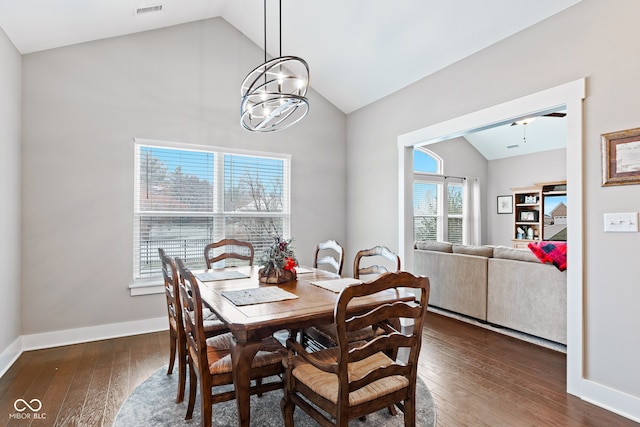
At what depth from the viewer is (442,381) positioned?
2.75 meters

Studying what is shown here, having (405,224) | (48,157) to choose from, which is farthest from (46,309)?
(405,224)

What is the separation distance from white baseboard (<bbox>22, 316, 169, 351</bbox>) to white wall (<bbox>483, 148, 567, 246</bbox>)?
6.99 metres

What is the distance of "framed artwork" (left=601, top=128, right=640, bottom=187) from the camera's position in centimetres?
230

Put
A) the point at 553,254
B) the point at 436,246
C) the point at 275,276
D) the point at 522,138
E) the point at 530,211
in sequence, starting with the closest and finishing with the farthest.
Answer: the point at 275,276 → the point at 553,254 → the point at 436,246 → the point at 522,138 → the point at 530,211

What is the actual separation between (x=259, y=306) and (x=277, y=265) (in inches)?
27.0

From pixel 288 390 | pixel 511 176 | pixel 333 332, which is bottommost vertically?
pixel 288 390

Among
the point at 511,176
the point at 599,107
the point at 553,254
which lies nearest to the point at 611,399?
the point at 553,254

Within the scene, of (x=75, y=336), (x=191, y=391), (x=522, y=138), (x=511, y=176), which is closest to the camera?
(x=191, y=391)

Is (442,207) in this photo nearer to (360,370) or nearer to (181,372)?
(360,370)

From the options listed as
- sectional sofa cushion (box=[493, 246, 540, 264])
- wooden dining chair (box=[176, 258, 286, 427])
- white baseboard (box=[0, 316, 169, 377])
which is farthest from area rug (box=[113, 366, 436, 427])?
sectional sofa cushion (box=[493, 246, 540, 264])

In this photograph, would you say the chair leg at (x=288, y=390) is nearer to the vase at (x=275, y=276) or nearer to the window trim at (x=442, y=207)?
the vase at (x=275, y=276)

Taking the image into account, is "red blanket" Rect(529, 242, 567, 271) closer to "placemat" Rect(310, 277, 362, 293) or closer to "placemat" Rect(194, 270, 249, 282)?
"placemat" Rect(310, 277, 362, 293)

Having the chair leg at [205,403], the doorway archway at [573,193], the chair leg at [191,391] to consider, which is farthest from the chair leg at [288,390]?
the doorway archway at [573,193]

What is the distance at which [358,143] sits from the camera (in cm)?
504
